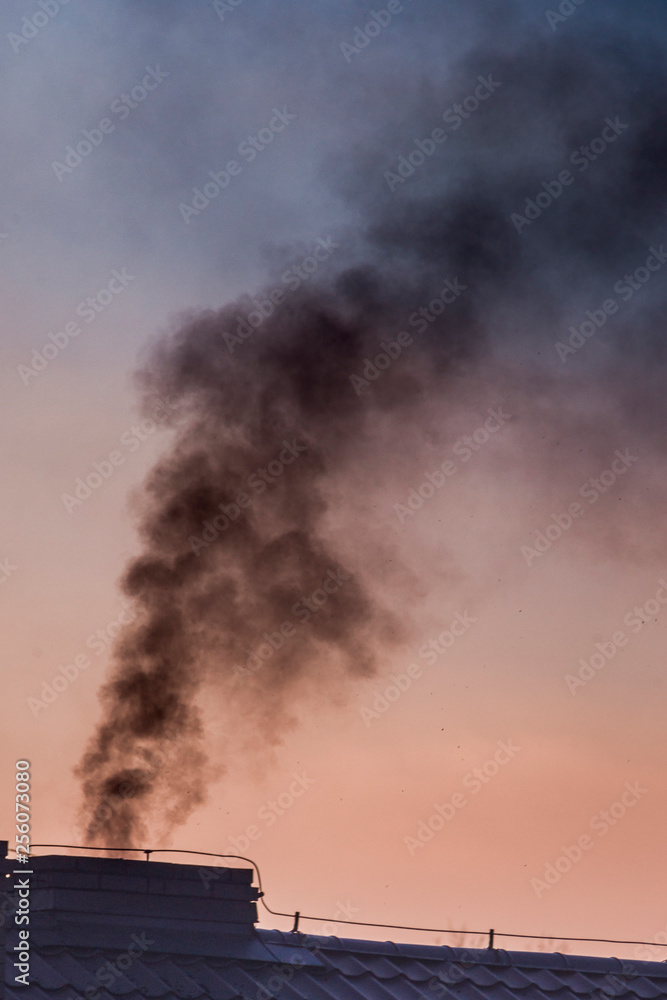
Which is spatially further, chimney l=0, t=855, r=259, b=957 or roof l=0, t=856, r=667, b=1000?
chimney l=0, t=855, r=259, b=957

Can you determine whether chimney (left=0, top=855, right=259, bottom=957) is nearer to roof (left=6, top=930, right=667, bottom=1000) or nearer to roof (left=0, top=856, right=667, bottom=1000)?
roof (left=0, top=856, right=667, bottom=1000)

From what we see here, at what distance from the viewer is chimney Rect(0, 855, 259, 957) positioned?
1894cm

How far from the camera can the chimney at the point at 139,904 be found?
62.1 feet

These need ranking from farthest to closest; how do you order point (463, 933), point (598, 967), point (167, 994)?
point (598, 967), point (463, 933), point (167, 994)

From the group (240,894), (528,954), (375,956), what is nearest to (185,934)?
(240,894)

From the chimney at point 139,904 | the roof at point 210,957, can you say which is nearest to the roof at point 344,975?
the roof at point 210,957

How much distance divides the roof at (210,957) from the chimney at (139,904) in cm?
1

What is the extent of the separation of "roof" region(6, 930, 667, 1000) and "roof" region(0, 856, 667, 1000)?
0.02 metres

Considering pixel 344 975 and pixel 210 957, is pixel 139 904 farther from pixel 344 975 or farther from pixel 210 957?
pixel 344 975

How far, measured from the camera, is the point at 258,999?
61.9 ft

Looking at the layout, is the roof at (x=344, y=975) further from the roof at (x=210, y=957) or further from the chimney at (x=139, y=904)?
the chimney at (x=139, y=904)

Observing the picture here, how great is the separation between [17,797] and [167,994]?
2864mm

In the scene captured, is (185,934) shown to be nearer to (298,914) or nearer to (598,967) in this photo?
(298,914)

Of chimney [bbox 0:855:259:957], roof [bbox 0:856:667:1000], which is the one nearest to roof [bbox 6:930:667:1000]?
roof [bbox 0:856:667:1000]
